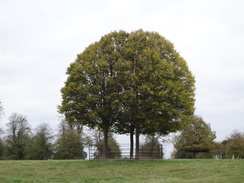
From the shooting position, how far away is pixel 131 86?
31781mm

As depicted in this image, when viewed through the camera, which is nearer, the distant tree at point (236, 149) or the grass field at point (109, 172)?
the grass field at point (109, 172)

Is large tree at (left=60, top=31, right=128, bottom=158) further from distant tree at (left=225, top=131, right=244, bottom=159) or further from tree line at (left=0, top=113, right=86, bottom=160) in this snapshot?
distant tree at (left=225, top=131, right=244, bottom=159)

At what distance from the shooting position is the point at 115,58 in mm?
33281

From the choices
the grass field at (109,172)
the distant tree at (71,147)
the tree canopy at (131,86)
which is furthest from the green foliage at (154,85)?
the distant tree at (71,147)

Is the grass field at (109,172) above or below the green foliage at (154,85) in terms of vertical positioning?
below

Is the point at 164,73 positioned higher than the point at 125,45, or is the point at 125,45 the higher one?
the point at 125,45

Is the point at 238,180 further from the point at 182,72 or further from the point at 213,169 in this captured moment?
the point at 182,72

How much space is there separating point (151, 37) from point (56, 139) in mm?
33242

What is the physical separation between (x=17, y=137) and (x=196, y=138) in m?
35.7

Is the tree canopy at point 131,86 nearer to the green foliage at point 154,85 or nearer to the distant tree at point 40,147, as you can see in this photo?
the green foliage at point 154,85

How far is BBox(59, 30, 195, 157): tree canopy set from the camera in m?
31.4

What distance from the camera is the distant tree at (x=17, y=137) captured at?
60.5 meters

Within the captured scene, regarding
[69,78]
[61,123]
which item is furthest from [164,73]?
[61,123]

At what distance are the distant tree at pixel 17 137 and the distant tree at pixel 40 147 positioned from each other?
281 cm
